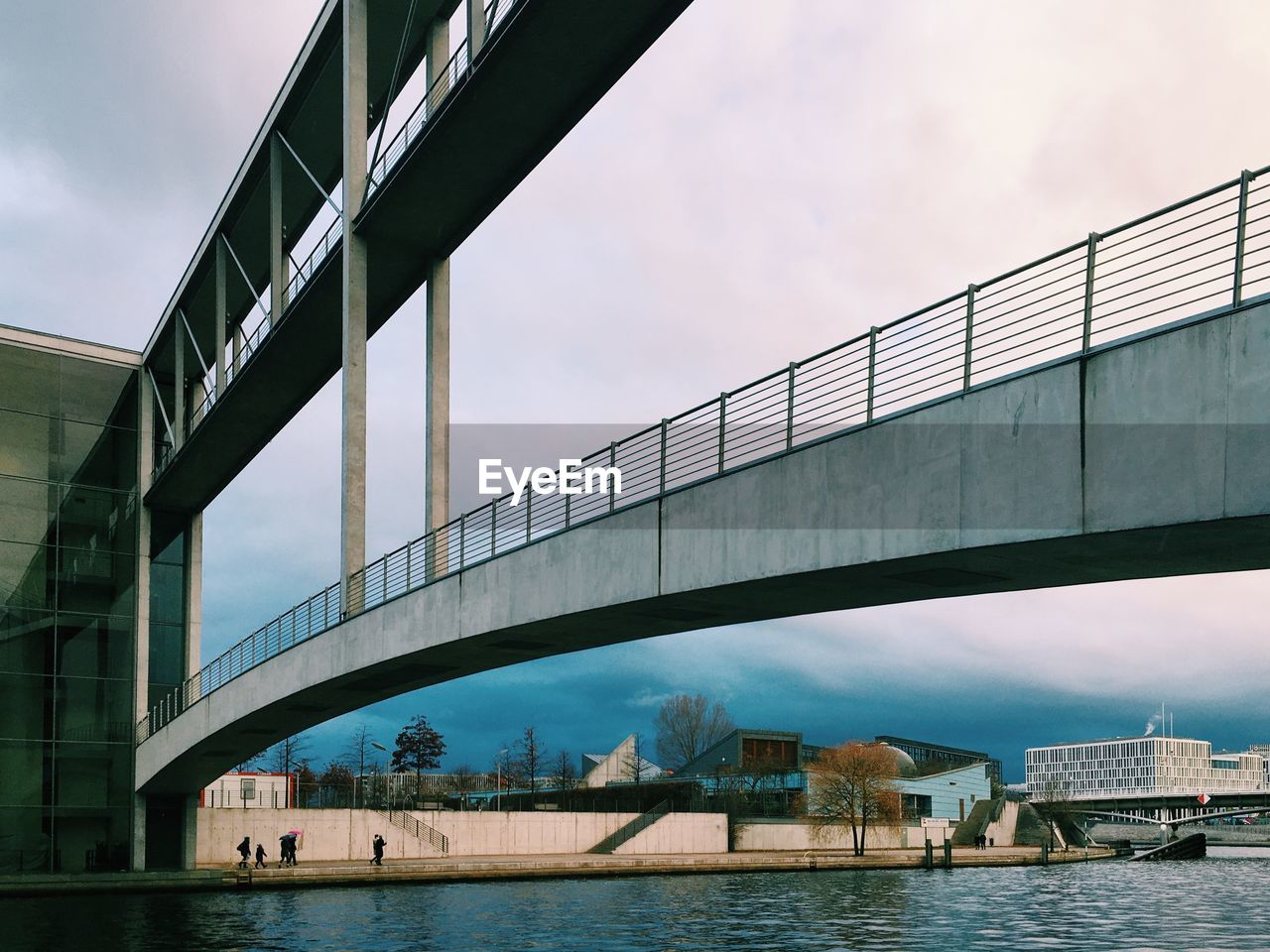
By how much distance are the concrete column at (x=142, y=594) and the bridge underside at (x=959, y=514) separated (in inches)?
883

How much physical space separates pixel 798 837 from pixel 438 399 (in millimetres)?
47350

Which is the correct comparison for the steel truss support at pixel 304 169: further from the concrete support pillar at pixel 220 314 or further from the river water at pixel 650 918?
the river water at pixel 650 918

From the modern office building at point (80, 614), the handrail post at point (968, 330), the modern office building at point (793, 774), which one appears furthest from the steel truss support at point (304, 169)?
the modern office building at point (793, 774)

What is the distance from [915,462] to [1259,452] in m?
A: 3.70

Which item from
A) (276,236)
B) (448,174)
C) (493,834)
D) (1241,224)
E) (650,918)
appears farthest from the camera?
(493,834)

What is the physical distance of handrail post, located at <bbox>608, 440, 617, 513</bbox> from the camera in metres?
18.8

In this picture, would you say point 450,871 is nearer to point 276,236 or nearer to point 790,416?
point 276,236

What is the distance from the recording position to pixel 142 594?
137ft

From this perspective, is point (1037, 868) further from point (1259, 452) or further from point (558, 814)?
point (1259, 452)

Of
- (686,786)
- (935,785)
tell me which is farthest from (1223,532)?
(935,785)

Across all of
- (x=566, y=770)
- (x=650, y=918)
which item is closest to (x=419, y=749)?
(x=566, y=770)

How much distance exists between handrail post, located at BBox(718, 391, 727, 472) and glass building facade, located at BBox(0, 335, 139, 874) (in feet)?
94.7

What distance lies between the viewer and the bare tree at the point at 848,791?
6981 cm

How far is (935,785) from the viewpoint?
9175cm
